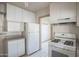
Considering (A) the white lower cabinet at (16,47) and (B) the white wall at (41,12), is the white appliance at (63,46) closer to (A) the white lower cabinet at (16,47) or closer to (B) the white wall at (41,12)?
(B) the white wall at (41,12)

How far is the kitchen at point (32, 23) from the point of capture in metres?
1.27

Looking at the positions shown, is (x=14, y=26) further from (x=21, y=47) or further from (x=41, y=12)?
(x=41, y=12)

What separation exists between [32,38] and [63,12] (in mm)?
1252

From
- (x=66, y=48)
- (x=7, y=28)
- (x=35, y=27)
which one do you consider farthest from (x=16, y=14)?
(x=66, y=48)

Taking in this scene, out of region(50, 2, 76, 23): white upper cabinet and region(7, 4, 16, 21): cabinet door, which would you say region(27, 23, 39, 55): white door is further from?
region(50, 2, 76, 23): white upper cabinet

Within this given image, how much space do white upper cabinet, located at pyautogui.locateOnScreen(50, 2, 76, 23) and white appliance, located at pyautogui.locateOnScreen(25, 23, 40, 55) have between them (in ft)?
2.89

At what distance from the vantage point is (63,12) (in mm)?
1384

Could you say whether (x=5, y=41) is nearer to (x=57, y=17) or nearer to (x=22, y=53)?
(x=22, y=53)

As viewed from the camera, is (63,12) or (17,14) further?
(17,14)

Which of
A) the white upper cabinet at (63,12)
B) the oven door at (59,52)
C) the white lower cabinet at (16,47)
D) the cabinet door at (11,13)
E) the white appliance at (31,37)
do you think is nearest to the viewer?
the oven door at (59,52)

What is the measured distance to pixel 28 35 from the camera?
217cm

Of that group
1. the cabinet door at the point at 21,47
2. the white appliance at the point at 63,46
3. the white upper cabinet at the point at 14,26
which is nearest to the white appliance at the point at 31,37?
the cabinet door at the point at 21,47

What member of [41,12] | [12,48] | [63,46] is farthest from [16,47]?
[63,46]

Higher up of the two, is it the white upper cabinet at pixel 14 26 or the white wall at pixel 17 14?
the white wall at pixel 17 14
